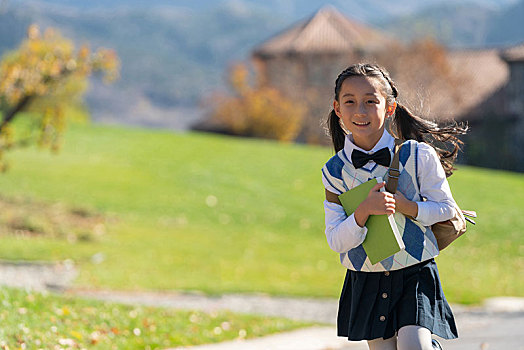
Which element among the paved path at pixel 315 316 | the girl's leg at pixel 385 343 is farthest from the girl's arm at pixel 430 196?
the paved path at pixel 315 316

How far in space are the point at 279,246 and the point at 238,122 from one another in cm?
2676

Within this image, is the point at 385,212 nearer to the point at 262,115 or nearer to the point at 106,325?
the point at 106,325

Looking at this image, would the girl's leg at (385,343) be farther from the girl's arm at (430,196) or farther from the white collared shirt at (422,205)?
the girl's arm at (430,196)

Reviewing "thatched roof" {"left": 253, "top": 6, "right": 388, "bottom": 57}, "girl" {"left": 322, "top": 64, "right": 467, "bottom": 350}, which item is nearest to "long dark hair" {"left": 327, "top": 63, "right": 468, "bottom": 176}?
"girl" {"left": 322, "top": 64, "right": 467, "bottom": 350}

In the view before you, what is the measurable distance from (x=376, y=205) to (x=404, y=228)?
0.24 metres

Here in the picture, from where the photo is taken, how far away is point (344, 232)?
12.2ft

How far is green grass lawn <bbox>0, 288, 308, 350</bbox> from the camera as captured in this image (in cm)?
596

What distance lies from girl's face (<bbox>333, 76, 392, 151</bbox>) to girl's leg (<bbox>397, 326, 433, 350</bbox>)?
89 cm

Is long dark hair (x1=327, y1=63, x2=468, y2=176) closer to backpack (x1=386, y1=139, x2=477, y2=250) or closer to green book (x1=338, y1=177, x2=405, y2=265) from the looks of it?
backpack (x1=386, y1=139, x2=477, y2=250)

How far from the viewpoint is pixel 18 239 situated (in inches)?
580

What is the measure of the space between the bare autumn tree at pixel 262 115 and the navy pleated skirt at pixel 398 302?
37.5 meters

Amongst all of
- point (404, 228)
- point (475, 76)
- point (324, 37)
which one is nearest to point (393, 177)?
point (404, 228)

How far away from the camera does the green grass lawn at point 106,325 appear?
5.96 metres

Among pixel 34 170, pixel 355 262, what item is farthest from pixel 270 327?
pixel 34 170
